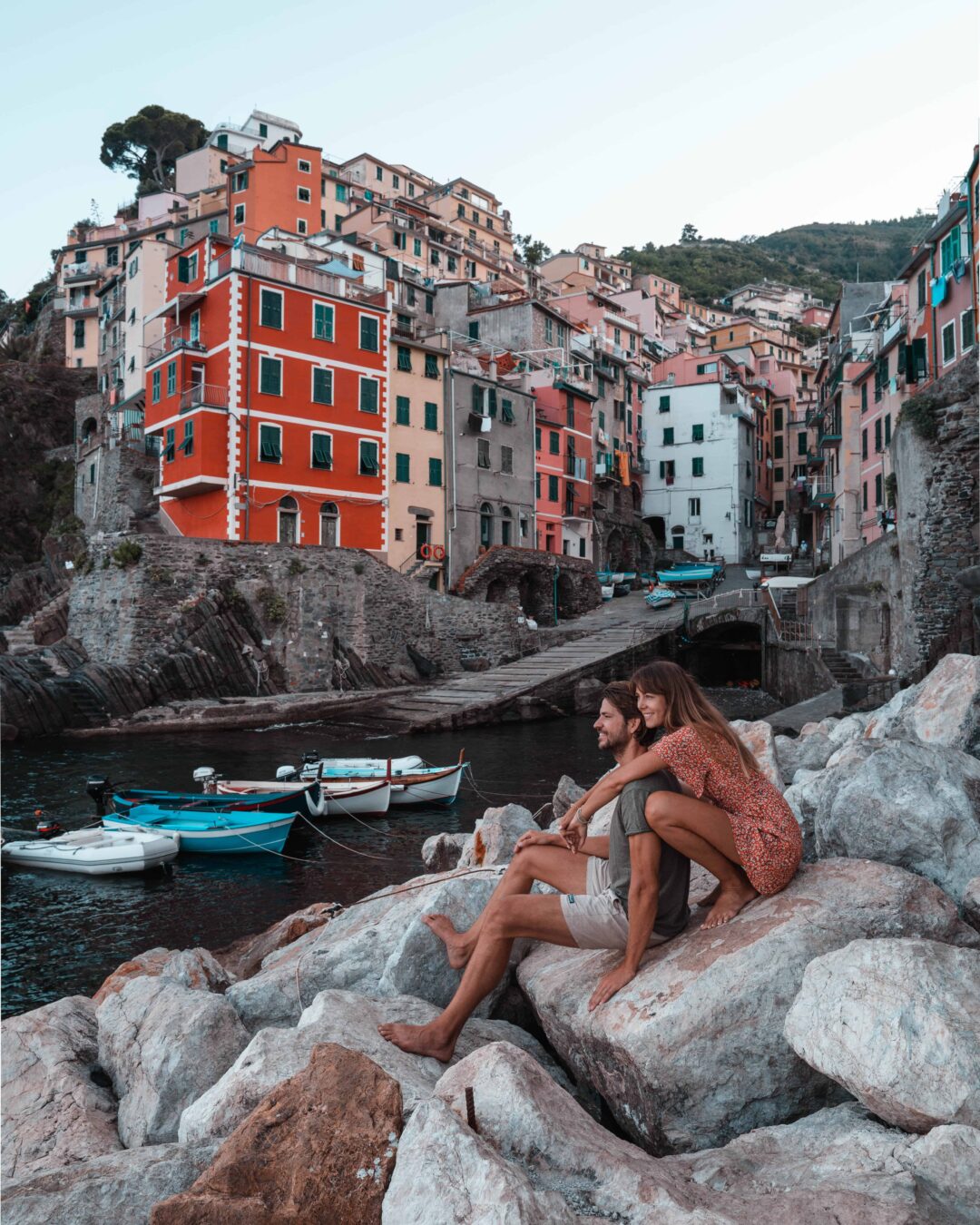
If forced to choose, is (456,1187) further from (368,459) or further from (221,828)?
(368,459)

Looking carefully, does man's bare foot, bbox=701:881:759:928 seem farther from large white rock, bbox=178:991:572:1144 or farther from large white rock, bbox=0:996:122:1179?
large white rock, bbox=0:996:122:1179

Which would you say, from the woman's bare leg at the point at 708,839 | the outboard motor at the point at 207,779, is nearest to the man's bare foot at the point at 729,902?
the woman's bare leg at the point at 708,839

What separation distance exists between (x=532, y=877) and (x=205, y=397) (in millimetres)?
32591

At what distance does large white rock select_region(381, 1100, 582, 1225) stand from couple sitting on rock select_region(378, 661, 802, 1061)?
1.39 metres

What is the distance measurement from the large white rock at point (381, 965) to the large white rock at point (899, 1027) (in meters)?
2.28

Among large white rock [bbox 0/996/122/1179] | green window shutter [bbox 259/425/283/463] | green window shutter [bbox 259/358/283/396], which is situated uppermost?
green window shutter [bbox 259/358/283/396]

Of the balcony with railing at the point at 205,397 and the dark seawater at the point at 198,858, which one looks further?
the balcony with railing at the point at 205,397

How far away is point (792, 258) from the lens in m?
157

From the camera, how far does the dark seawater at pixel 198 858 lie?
10.9 metres

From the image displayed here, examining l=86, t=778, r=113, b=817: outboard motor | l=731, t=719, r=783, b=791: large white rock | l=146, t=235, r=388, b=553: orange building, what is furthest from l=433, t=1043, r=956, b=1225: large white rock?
l=146, t=235, r=388, b=553: orange building

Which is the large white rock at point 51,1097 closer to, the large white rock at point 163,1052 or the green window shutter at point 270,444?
the large white rock at point 163,1052

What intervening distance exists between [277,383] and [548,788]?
73.7 feet

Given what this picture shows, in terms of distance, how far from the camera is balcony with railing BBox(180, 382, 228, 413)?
3400 cm

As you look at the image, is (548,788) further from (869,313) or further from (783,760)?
(869,313)
